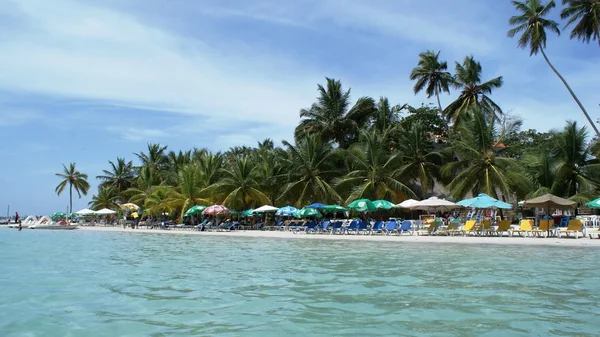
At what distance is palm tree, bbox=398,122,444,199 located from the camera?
1284 inches

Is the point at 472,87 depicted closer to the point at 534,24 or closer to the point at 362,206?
the point at 534,24

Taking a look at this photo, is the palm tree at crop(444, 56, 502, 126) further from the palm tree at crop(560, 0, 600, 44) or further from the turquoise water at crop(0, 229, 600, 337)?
the turquoise water at crop(0, 229, 600, 337)

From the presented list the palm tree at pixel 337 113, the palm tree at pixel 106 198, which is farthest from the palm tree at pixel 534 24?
the palm tree at pixel 106 198

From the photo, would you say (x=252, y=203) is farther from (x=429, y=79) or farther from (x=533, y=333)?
(x=533, y=333)

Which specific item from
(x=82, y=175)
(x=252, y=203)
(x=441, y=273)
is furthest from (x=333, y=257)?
(x=82, y=175)

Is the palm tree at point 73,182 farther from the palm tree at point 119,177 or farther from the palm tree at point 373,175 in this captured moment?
the palm tree at point 373,175

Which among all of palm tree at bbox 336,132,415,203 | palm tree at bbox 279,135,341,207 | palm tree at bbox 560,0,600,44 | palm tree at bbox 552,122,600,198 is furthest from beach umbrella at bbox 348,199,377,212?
palm tree at bbox 560,0,600,44

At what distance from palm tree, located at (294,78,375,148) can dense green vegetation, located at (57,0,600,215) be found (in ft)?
0.28

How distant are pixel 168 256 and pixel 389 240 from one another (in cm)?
948

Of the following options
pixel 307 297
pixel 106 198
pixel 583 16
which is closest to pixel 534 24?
pixel 583 16

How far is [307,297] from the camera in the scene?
7.51 meters

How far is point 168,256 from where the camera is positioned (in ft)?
47.9

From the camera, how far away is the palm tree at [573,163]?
26.9 metres

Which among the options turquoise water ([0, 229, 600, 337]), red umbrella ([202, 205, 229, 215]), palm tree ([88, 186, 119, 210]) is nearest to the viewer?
turquoise water ([0, 229, 600, 337])
